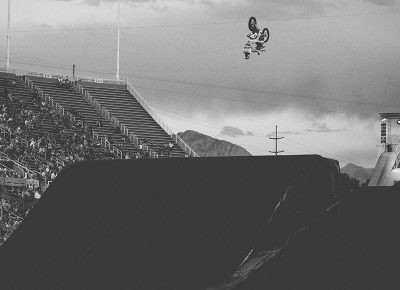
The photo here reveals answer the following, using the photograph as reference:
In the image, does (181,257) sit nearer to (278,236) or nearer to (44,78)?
(278,236)

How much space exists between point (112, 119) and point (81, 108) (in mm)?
2258

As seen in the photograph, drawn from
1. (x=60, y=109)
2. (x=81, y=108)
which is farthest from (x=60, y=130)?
(x=81, y=108)

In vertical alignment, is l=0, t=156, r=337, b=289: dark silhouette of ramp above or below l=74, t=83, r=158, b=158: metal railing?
below

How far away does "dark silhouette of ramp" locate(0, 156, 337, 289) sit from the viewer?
428 centimetres

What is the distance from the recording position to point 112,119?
45312mm

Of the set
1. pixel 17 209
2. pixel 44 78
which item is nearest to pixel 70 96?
pixel 44 78

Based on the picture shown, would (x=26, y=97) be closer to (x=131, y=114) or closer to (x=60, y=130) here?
(x=60, y=130)

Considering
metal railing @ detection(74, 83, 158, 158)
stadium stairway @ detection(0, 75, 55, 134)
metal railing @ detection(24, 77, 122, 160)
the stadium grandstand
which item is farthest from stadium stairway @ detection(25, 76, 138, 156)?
stadium stairway @ detection(0, 75, 55, 134)

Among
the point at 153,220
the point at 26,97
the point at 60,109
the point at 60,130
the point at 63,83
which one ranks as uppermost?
the point at 63,83

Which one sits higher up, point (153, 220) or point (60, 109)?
point (60, 109)

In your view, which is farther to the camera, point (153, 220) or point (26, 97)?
point (26, 97)

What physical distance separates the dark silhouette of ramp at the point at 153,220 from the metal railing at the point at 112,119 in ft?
118

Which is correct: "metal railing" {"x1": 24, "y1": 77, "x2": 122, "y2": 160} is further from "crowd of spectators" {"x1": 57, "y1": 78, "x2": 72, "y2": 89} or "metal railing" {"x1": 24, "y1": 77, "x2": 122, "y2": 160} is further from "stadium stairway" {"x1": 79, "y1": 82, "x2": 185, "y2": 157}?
"stadium stairway" {"x1": 79, "y1": 82, "x2": 185, "y2": 157}

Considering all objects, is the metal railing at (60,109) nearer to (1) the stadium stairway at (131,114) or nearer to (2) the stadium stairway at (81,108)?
(2) the stadium stairway at (81,108)
